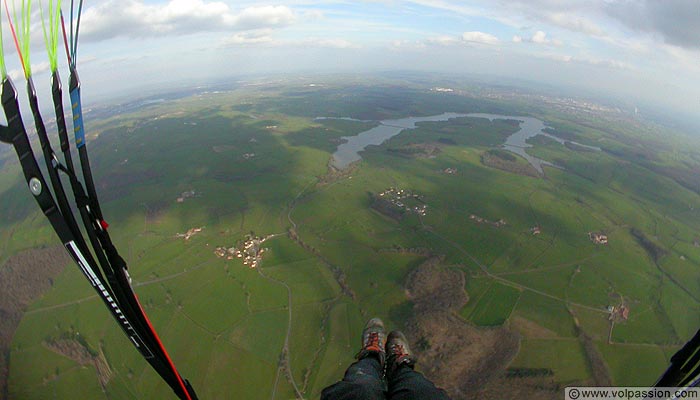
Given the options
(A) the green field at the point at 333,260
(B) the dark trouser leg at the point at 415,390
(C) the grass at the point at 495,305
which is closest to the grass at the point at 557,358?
(A) the green field at the point at 333,260

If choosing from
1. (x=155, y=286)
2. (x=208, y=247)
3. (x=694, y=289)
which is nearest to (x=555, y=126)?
(x=694, y=289)

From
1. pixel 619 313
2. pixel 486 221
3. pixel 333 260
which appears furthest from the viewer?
pixel 486 221

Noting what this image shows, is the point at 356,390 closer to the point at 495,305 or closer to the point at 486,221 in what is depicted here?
the point at 495,305

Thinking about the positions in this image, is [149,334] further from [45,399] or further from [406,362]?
[45,399]

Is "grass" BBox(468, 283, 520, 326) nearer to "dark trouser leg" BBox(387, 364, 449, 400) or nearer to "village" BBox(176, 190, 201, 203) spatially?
"dark trouser leg" BBox(387, 364, 449, 400)

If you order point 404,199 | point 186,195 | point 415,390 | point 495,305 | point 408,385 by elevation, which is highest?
point 415,390

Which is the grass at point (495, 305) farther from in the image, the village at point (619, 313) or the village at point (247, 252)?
the village at point (247, 252)

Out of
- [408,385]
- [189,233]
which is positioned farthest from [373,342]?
[189,233]
